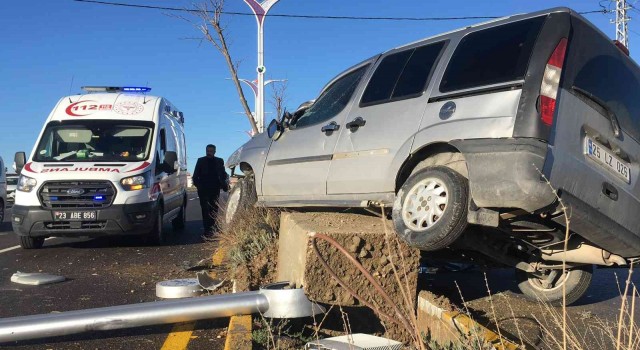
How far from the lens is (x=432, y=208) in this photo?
3979mm

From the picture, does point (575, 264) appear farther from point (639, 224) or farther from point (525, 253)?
point (639, 224)

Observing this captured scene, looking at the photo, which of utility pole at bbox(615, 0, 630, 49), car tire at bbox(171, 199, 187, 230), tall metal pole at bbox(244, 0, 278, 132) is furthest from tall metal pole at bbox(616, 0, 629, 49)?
car tire at bbox(171, 199, 187, 230)

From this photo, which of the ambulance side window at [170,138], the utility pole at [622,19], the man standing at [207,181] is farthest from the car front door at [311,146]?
the utility pole at [622,19]

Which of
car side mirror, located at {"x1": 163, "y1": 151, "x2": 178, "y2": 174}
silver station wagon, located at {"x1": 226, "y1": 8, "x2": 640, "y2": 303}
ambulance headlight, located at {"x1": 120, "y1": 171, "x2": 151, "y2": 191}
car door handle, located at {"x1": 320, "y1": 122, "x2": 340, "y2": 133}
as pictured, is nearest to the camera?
silver station wagon, located at {"x1": 226, "y1": 8, "x2": 640, "y2": 303}

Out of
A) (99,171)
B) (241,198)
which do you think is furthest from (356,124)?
(99,171)

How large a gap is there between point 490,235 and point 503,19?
163 cm

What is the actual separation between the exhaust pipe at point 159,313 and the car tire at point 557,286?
2276mm

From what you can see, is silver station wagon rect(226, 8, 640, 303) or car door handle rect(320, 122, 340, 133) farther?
car door handle rect(320, 122, 340, 133)

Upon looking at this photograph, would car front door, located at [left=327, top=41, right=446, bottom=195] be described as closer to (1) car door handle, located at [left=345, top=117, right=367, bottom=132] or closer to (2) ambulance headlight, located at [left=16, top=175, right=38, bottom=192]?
(1) car door handle, located at [left=345, top=117, right=367, bottom=132]

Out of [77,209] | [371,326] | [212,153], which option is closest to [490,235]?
[371,326]

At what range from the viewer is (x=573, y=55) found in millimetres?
3809

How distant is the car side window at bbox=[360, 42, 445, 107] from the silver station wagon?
0.04 feet

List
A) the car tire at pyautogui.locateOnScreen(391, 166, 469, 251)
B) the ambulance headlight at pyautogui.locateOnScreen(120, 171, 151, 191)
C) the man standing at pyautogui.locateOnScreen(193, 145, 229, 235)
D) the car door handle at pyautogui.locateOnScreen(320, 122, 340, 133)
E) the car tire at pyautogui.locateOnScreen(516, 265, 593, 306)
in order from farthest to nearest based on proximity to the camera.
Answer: the man standing at pyautogui.locateOnScreen(193, 145, 229, 235)
the ambulance headlight at pyautogui.locateOnScreen(120, 171, 151, 191)
the car door handle at pyautogui.locateOnScreen(320, 122, 340, 133)
the car tire at pyautogui.locateOnScreen(516, 265, 593, 306)
the car tire at pyautogui.locateOnScreen(391, 166, 469, 251)

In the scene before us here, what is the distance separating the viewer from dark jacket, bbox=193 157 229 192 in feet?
36.4
